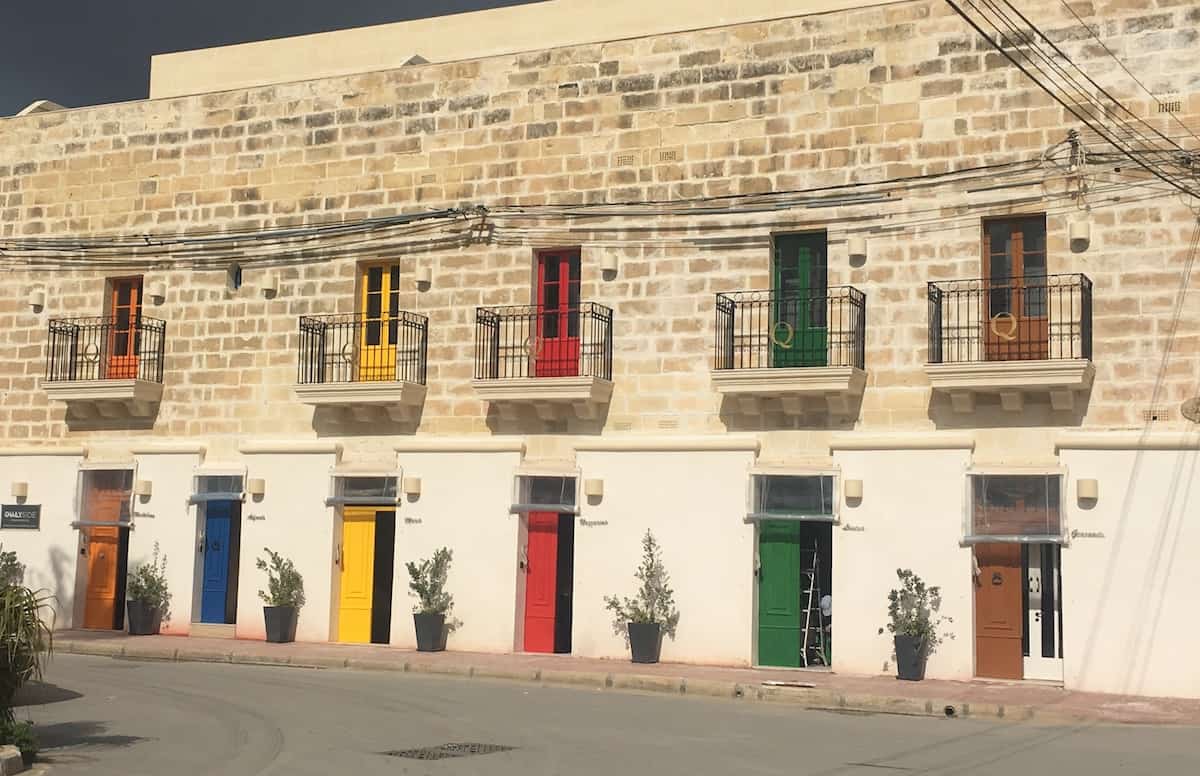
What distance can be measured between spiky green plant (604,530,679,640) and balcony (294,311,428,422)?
4302 millimetres

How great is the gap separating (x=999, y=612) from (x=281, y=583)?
408 inches

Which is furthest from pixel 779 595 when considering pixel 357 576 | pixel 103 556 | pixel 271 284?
pixel 103 556

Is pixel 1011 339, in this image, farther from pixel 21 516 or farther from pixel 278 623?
pixel 21 516

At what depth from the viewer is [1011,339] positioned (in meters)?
17.2

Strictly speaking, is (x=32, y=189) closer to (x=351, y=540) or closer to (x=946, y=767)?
(x=351, y=540)

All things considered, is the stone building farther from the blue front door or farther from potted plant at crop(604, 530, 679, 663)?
potted plant at crop(604, 530, 679, 663)

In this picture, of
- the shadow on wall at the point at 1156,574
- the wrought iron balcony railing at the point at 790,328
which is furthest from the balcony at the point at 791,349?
the shadow on wall at the point at 1156,574

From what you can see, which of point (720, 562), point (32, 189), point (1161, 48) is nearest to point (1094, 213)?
point (1161, 48)

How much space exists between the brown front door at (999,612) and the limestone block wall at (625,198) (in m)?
1.69

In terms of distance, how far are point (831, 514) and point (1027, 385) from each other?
303cm

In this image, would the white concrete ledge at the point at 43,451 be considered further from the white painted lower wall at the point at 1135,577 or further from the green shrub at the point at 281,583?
the white painted lower wall at the point at 1135,577

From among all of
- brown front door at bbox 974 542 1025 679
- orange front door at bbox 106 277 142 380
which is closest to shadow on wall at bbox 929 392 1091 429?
brown front door at bbox 974 542 1025 679

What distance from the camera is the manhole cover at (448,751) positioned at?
10836mm

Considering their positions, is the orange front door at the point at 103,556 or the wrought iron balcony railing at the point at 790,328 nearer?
the wrought iron balcony railing at the point at 790,328
